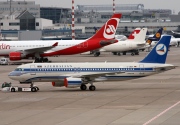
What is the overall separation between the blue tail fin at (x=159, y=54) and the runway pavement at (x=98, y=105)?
281 cm

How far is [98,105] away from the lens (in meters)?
46.0

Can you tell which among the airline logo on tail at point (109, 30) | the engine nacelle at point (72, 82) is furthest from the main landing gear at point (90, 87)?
the airline logo on tail at point (109, 30)

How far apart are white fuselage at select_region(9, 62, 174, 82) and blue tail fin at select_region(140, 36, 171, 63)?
0.75m

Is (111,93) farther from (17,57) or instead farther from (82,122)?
(17,57)

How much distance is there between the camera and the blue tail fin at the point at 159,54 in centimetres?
5675

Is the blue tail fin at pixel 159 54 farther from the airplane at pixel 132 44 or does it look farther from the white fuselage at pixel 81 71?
the airplane at pixel 132 44

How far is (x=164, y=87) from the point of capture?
59.1 metres

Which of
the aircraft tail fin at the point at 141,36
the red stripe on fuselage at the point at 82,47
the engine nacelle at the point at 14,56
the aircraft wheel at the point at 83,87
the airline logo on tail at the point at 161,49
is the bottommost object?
the aircraft wheel at the point at 83,87

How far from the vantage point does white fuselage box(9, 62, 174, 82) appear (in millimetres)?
55594

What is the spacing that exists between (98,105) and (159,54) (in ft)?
43.3

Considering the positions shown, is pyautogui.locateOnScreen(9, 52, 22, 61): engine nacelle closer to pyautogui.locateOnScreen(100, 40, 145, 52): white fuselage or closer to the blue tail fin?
pyautogui.locateOnScreen(100, 40, 145, 52): white fuselage

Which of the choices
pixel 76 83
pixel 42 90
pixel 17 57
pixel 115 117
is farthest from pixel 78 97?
pixel 17 57

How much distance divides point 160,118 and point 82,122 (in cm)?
507

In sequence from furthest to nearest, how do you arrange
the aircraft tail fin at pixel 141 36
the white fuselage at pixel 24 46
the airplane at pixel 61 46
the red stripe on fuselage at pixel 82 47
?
the aircraft tail fin at pixel 141 36
the red stripe on fuselage at pixel 82 47
the white fuselage at pixel 24 46
the airplane at pixel 61 46
